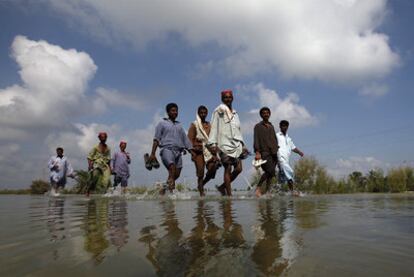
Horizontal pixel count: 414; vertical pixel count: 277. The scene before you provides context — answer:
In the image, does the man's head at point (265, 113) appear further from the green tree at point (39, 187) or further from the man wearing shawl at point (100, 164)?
the green tree at point (39, 187)

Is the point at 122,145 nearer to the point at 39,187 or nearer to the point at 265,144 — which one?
the point at 265,144

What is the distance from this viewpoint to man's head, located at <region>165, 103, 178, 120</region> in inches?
286

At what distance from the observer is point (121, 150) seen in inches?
454

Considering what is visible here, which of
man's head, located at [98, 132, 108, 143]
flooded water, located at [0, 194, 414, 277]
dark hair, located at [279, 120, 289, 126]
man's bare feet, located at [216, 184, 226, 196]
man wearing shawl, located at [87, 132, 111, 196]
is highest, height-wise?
dark hair, located at [279, 120, 289, 126]

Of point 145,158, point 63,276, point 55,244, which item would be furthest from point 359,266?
point 145,158

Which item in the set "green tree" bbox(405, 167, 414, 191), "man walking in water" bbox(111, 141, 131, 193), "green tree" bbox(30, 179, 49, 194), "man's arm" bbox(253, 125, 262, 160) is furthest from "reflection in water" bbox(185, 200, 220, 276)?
"green tree" bbox(30, 179, 49, 194)

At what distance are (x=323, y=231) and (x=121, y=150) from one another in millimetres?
10039

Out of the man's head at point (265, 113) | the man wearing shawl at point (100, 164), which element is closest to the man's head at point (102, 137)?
the man wearing shawl at point (100, 164)

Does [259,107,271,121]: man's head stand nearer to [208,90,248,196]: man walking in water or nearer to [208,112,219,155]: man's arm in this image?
[208,90,248,196]: man walking in water

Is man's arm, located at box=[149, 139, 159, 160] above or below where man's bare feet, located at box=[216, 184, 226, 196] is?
above

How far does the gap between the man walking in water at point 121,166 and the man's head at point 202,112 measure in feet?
14.7

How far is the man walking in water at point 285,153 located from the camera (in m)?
8.65

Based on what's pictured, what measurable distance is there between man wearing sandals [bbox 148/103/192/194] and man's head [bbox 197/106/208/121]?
1.81ft

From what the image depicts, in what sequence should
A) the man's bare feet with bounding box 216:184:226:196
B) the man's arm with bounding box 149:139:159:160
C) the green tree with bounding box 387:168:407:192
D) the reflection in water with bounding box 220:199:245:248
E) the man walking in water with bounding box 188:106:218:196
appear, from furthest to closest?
the green tree with bounding box 387:168:407:192 → the man walking in water with bounding box 188:106:218:196 → the man's bare feet with bounding box 216:184:226:196 → the man's arm with bounding box 149:139:159:160 → the reflection in water with bounding box 220:199:245:248
